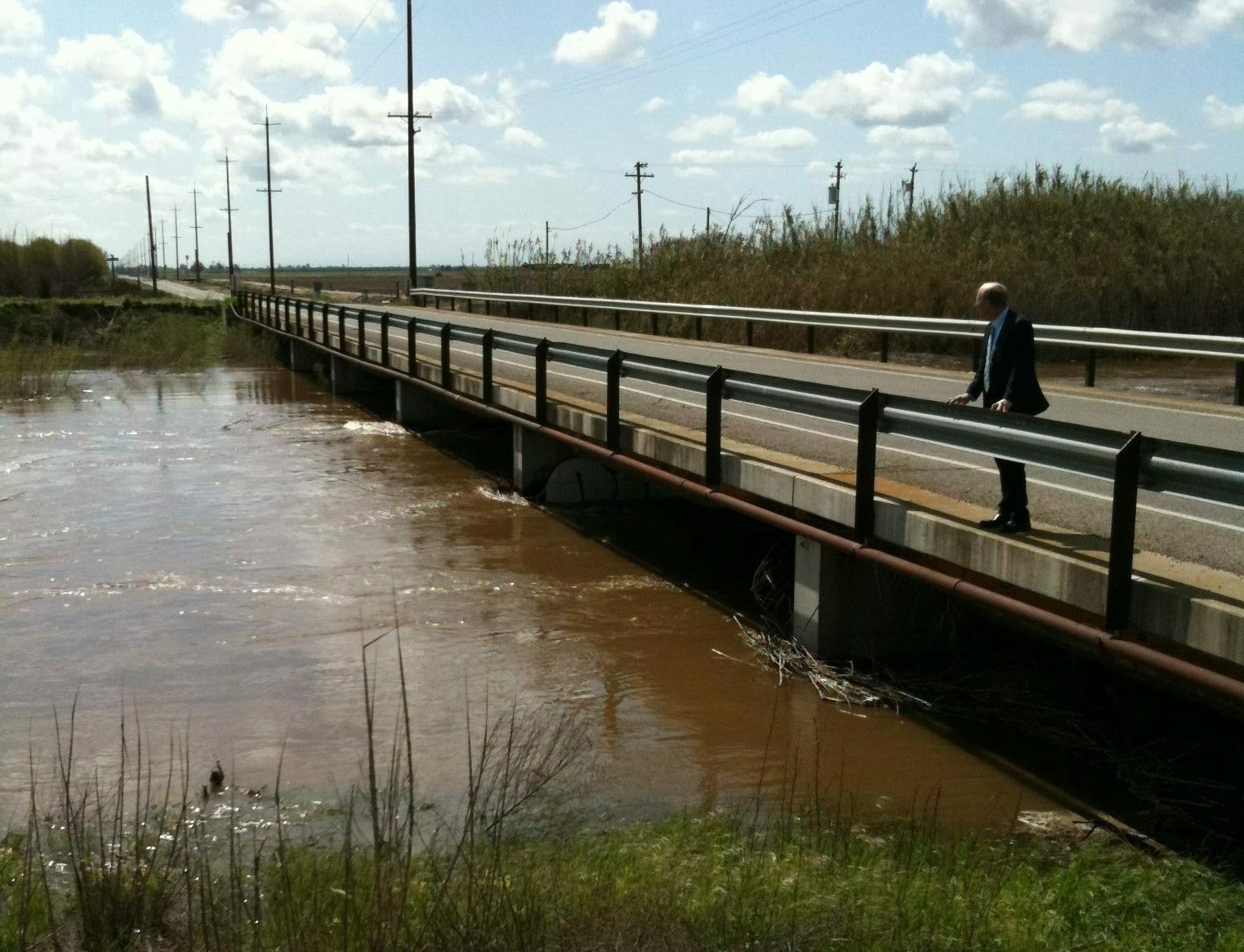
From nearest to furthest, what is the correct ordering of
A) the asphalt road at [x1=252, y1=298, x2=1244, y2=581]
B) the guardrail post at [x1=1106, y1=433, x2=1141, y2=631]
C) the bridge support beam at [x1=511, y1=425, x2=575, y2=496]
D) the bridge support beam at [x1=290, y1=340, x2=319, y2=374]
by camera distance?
the guardrail post at [x1=1106, y1=433, x2=1141, y2=631]
the asphalt road at [x1=252, y1=298, x2=1244, y2=581]
the bridge support beam at [x1=511, y1=425, x2=575, y2=496]
the bridge support beam at [x1=290, y1=340, x2=319, y2=374]

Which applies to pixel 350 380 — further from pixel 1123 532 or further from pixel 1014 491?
pixel 1123 532

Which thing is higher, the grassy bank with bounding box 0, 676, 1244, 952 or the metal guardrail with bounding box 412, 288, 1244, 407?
the metal guardrail with bounding box 412, 288, 1244, 407

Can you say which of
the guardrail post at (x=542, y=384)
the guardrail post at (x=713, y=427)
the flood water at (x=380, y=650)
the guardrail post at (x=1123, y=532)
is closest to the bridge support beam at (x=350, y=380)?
the flood water at (x=380, y=650)

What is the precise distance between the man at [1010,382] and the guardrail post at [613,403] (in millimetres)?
5259

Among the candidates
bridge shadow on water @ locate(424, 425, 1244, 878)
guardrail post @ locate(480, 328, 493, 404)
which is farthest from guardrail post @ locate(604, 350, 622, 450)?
guardrail post @ locate(480, 328, 493, 404)

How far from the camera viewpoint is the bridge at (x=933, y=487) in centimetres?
Result: 649

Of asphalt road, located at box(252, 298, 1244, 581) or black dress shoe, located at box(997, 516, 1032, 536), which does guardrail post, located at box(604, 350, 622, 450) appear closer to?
asphalt road, located at box(252, 298, 1244, 581)

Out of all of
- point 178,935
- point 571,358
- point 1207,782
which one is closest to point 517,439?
point 571,358

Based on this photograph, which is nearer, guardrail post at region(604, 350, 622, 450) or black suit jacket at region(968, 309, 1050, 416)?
black suit jacket at region(968, 309, 1050, 416)

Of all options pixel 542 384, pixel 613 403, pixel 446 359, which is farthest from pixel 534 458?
pixel 613 403

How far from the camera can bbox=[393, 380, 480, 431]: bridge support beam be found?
81.5ft

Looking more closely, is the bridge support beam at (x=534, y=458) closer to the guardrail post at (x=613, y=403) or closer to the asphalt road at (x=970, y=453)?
the asphalt road at (x=970, y=453)

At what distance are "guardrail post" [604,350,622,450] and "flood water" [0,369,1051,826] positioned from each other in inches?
48.2

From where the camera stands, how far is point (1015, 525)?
7836 millimetres
